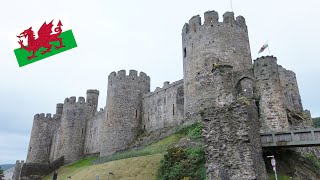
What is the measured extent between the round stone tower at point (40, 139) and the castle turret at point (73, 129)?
8.99m

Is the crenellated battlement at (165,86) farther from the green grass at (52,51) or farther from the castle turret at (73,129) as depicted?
the green grass at (52,51)

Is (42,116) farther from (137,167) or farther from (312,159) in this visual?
(312,159)

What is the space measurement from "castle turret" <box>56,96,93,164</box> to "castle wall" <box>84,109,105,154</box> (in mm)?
804

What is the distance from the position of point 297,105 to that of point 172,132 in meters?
13.0

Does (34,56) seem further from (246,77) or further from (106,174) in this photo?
(246,77)

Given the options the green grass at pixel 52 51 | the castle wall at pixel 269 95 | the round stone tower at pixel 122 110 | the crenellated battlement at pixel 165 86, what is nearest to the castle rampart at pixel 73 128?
the round stone tower at pixel 122 110

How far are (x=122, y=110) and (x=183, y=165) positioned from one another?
2352 cm

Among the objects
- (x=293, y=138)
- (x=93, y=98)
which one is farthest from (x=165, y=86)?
(x=293, y=138)

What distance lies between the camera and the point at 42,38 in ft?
61.9

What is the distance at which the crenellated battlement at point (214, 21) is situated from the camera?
3272cm

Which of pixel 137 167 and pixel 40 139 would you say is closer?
pixel 137 167

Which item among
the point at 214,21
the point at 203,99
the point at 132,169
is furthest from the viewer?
the point at 214,21

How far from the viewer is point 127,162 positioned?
26.4 m

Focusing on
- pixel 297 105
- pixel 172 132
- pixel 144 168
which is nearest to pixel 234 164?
pixel 144 168
